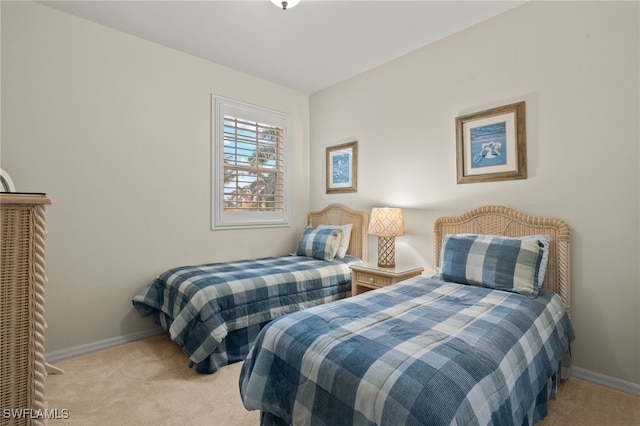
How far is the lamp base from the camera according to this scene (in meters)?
3.07

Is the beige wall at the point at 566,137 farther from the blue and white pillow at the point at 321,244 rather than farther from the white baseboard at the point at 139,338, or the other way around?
the blue and white pillow at the point at 321,244

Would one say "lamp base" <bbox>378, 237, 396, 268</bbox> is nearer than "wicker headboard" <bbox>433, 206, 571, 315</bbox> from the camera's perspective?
No

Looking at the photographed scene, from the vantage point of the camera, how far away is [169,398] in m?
1.97

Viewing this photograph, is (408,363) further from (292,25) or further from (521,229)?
(292,25)

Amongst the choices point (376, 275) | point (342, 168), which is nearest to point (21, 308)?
point (376, 275)

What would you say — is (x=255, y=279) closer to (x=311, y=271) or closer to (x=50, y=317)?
(x=311, y=271)

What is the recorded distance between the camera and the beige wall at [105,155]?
7.78 feet

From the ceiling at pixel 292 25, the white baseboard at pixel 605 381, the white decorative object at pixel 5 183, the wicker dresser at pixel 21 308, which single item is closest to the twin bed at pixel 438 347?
the white baseboard at pixel 605 381

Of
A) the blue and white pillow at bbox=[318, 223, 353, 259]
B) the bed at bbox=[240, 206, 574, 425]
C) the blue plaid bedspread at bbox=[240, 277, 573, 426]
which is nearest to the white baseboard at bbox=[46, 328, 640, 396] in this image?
the bed at bbox=[240, 206, 574, 425]

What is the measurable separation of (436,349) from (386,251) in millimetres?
1857

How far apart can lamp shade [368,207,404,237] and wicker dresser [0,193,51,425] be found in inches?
97.4

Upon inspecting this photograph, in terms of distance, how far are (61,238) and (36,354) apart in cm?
203

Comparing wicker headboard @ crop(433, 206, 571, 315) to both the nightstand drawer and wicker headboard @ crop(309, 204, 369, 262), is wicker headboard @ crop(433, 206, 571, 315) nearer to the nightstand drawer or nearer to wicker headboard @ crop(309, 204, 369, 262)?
the nightstand drawer

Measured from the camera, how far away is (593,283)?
6.93 ft
